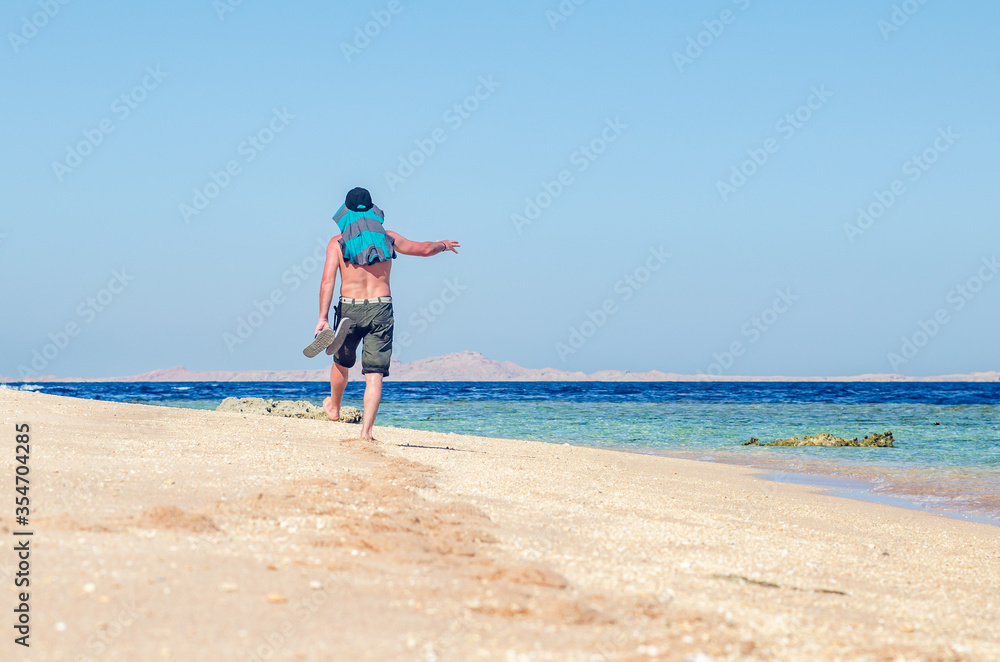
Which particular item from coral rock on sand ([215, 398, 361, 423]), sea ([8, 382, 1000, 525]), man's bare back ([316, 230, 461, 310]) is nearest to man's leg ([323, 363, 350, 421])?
man's bare back ([316, 230, 461, 310])

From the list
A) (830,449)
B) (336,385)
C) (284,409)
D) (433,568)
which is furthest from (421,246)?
(830,449)

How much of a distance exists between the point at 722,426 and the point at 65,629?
1936 cm

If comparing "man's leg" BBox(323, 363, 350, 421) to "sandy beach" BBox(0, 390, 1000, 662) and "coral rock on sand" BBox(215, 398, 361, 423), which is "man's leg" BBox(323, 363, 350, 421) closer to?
"sandy beach" BBox(0, 390, 1000, 662)

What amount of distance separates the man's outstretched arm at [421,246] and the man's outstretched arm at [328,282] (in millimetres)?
494

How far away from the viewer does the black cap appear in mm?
7039

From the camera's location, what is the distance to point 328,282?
6.93m

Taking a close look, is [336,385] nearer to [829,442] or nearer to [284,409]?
[284,409]

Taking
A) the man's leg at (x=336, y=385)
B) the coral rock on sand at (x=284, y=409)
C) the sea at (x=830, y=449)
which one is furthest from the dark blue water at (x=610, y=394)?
the man's leg at (x=336, y=385)

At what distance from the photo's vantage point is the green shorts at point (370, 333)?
22.7ft

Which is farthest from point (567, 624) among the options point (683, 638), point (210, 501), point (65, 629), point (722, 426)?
point (722, 426)

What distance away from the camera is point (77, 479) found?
4109 mm

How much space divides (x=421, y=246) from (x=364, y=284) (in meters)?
0.62

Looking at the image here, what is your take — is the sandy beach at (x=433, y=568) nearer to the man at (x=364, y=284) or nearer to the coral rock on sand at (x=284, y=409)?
the man at (x=364, y=284)

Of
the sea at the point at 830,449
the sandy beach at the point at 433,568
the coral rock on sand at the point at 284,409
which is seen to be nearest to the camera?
the sandy beach at the point at 433,568
